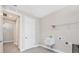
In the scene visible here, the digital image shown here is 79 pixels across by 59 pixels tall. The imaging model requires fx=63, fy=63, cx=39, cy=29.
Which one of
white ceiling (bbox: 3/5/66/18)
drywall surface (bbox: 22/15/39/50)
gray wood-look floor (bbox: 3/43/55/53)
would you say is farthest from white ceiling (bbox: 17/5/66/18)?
gray wood-look floor (bbox: 3/43/55/53)

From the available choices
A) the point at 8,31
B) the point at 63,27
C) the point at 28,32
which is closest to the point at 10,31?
the point at 8,31

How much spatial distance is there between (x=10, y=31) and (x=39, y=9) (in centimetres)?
63

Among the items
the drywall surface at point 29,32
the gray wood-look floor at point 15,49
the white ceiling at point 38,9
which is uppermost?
the white ceiling at point 38,9

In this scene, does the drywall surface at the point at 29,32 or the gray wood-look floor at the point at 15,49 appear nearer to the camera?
the gray wood-look floor at the point at 15,49

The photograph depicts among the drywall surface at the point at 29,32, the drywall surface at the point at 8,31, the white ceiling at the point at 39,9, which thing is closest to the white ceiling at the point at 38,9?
the white ceiling at the point at 39,9

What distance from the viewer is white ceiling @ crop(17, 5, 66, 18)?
0.99 m

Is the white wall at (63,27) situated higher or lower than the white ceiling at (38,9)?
lower

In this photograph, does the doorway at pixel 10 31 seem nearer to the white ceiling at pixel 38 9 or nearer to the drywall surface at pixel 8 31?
the drywall surface at pixel 8 31

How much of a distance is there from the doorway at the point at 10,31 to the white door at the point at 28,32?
A: 12cm

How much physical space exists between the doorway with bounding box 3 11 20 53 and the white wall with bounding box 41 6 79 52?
45 centimetres

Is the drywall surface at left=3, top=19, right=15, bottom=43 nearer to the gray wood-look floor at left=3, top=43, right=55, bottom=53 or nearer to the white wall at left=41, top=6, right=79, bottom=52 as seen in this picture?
the gray wood-look floor at left=3, top=43, right=55, bottom=53

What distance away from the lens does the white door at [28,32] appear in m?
1.08
